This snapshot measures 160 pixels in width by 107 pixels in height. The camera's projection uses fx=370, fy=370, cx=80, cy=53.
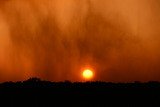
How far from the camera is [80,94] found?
1209 inches

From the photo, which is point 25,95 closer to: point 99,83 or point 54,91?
point 54,91

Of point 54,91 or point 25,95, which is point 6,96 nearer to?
point 25,95

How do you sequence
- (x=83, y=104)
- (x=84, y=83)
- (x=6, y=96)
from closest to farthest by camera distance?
(x=83, y=104)
(x=6, y=96)
(x=84, y=83)

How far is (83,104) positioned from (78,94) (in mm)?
2489

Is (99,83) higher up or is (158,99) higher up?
(99,83)

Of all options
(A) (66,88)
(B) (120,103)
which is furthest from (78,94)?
Result: (B) (120,103)

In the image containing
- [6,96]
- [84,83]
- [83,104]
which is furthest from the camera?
[84,83]

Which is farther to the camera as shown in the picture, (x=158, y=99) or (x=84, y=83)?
(x=84, y=83)

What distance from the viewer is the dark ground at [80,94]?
28594 millimetres

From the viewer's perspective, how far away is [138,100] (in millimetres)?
28859

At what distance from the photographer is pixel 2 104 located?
28.9 metres

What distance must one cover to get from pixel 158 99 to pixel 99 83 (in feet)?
23.7

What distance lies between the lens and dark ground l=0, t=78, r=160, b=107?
93.8 ft

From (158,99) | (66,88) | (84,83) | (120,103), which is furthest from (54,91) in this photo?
(158,99)
